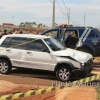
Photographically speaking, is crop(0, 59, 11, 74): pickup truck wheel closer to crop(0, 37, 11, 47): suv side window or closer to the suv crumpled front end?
crop(0, 37, 11, 47): suv side window

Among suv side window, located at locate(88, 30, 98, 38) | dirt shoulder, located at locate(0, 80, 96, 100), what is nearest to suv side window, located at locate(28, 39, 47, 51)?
dirt shoulder, located at locate(0, 80, 96, 100)

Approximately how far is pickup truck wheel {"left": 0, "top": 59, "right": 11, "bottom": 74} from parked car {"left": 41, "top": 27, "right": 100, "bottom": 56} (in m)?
4.34

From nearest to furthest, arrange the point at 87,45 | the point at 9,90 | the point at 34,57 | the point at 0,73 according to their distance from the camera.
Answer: the point at 9,90 < the point at 34,57 < the point at 0,73 < the point at 87,45

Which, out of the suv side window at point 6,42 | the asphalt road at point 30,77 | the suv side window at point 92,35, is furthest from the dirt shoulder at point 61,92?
the suv side window at point 92,35

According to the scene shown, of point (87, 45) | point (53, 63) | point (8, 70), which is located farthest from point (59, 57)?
point (87, 45)

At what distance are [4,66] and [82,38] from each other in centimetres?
508

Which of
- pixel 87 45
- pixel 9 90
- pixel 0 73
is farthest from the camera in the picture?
pixel 87 45

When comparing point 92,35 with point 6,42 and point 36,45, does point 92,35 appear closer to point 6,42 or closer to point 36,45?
point 36,45

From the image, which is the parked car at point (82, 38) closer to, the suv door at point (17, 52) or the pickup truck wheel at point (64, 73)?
the suv door at point (17, 52)

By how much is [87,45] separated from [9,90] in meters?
7.27

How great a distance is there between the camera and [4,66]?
497 inches

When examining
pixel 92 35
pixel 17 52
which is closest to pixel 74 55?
pixel 17 52

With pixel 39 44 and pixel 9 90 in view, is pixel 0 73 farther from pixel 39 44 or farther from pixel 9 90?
pixel 9 90

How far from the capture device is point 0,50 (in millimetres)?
12578
